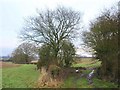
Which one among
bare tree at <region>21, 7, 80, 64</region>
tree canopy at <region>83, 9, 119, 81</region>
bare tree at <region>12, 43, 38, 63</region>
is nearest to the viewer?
tree canopy at <region>83, 9, 119, 81</region>

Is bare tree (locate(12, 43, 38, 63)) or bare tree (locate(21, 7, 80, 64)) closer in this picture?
bare tree (locate(21, 7, 80, 64))

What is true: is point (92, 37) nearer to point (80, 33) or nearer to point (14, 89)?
point (80, 33)

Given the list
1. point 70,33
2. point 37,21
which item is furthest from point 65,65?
point 37,21

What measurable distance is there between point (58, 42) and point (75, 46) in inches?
93.6

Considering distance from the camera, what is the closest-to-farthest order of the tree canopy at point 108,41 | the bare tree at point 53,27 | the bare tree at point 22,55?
the tree canopy at point 108,41 < the bare tree at point 53,27 < the bare tree at point 22,55

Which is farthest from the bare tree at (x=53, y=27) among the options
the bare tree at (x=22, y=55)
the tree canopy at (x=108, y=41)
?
the bare tree at (x=22, y=55)

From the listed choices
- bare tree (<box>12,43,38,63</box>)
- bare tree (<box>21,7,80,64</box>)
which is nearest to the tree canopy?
bare tree (<box>21,7,80,64</box>)

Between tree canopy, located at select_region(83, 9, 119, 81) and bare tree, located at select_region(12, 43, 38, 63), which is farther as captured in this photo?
bare tree, located at select_region(12, 43, 38, 63)

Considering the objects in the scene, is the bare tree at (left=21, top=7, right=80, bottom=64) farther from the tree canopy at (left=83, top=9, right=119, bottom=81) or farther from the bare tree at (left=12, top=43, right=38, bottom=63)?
the bare tree at (left=12, top=43, right=38, bottom=63)

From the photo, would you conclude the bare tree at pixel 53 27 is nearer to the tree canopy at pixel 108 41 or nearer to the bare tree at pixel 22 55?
the tree canopy at pixel 108 41

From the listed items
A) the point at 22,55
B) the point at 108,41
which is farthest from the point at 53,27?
the point at 22,55

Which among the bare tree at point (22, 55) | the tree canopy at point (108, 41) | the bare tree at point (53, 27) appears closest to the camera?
the tree canopy at point (108, 41)

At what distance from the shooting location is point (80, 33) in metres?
33.5

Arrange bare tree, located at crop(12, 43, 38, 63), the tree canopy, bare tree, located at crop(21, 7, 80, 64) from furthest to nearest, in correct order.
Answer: bare tree, located at crop(12, 43, 38, 63)
bare tree, located at crop(21, 7, 80, 64)
the tree canopy
